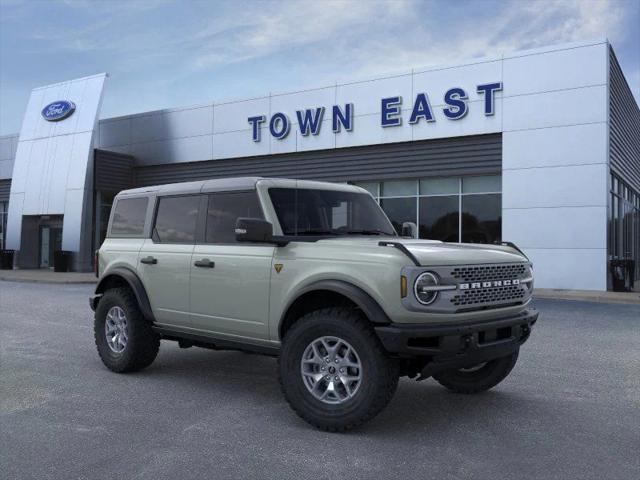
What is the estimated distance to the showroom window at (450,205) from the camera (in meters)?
→ 19.9

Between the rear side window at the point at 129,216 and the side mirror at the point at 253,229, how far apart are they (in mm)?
2210

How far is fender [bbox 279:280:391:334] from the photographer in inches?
177

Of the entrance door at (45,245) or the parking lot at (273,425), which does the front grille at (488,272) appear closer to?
the parking lot at (273,425)

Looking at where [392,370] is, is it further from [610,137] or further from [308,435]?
[610,137]

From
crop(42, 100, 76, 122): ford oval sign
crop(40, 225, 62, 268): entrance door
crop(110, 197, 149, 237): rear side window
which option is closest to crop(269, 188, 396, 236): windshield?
crop(110, 197, 149, 237): rear side window

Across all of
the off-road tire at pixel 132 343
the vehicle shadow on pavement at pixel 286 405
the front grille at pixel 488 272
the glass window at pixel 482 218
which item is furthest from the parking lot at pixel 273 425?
the glass window at pixel 482 218

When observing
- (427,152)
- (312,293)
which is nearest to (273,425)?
(312,293)

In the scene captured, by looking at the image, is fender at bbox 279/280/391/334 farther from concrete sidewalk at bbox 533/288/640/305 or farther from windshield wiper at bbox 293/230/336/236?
concrete sidewalk at bbox 533/288/640/305

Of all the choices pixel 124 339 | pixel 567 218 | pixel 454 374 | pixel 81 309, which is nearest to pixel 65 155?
pixel 81 309

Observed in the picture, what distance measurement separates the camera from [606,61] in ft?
57.7

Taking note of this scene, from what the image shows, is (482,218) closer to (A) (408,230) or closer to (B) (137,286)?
(A) (408,230)

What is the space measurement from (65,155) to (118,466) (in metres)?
25.4

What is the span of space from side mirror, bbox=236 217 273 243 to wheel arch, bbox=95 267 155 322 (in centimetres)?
194

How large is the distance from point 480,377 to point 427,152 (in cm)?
1563
